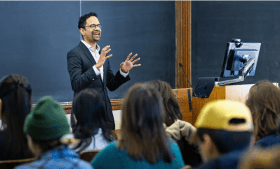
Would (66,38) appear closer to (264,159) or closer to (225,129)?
(225,129)

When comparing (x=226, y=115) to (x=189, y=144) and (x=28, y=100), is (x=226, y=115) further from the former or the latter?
(x=28, y=100)

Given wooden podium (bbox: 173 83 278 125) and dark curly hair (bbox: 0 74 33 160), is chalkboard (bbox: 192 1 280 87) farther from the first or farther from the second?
dark curly hair (bbox: 0 74 33 160)

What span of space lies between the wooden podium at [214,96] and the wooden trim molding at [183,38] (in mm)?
1276

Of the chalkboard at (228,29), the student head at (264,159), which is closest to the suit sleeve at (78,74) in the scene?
the student head at (264,159)

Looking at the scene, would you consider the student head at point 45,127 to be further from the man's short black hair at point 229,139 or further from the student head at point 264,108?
the student head at point 264,108

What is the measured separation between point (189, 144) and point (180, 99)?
147 cm

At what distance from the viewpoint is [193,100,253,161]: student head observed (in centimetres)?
97

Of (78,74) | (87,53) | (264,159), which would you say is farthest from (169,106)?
(264,159)

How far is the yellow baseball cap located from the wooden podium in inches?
78.0

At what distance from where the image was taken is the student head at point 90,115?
164 centimetres

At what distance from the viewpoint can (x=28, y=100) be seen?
159 centimetres

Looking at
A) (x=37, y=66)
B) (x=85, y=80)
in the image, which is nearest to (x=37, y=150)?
(x=85, y=80)

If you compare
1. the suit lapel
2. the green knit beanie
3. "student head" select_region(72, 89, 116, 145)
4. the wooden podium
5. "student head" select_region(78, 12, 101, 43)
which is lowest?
the wooden podium

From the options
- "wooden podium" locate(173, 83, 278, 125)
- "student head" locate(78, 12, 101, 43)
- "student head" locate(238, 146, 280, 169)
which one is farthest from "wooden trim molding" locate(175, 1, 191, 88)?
"student head" locate(238, 146, 280, 169)
